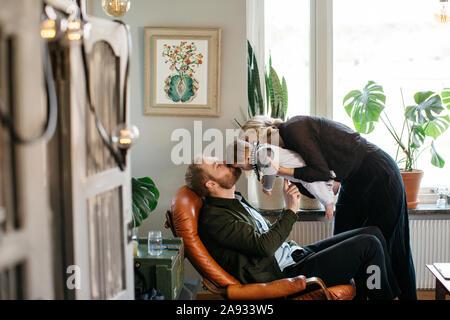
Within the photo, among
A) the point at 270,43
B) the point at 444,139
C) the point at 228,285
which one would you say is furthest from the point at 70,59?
the point at 444,139

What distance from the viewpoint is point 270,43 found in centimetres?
352

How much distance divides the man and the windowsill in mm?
855

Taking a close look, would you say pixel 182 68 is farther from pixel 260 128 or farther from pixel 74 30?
pixel 74 30

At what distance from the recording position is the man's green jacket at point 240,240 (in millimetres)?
2129

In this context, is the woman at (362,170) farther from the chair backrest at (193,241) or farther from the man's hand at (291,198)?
the chair backrest at (193,241)

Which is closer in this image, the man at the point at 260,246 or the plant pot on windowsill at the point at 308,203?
the man at the point at 260,246

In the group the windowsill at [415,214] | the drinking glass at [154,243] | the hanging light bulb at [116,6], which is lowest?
the windowsill at [415,214]

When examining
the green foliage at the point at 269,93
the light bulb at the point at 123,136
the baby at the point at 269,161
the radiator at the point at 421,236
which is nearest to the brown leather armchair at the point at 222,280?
the baby at the point at 269,161

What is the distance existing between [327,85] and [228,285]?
1.95 metres

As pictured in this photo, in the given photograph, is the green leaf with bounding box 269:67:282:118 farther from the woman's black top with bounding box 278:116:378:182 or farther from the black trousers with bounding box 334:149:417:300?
the black trousers with bounding box 334:149:417:300

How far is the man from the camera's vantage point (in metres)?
2.14

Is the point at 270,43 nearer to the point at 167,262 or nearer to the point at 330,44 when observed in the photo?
the point at 330,44

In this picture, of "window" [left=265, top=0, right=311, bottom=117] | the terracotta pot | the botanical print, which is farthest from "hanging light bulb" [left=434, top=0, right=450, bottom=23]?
the botanical print

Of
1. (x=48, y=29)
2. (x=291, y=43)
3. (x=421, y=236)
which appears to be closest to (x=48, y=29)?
(x=48, y=29)
